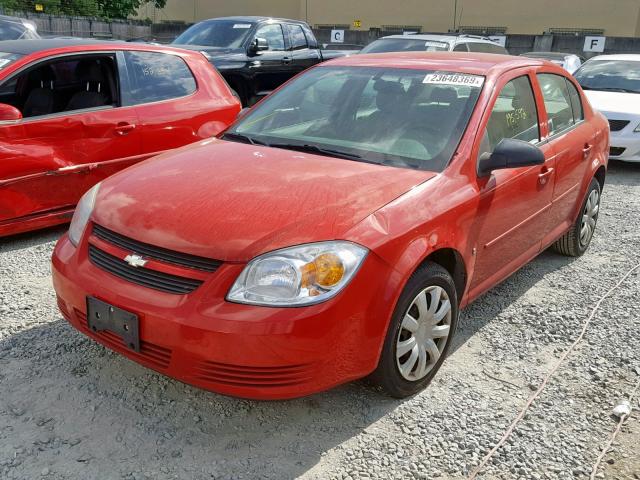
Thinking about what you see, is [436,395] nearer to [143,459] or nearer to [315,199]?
[315,199]

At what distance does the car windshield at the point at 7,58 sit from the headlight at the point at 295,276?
3471 millimetres

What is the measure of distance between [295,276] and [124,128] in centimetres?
326

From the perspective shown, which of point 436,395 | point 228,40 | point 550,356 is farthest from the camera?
point 228,40

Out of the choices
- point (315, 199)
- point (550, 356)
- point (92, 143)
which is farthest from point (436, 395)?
point (92, 143)

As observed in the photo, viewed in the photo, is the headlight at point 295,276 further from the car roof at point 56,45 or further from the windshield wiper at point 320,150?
the car roof at point 56,45

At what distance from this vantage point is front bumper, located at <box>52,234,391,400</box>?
8.01ft

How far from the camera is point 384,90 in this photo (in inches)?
147

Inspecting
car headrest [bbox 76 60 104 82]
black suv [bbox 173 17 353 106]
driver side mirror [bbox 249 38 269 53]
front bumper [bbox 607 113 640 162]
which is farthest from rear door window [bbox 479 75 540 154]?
driver side mirror [bbox 249 38 269 53]

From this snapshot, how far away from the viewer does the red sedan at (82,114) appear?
4668mm

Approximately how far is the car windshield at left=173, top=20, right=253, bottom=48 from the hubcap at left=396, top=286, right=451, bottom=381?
25.8 ft

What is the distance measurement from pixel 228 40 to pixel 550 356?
26.2 ft

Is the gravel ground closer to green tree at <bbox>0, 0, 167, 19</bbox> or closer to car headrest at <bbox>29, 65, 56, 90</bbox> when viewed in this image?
car headrest at <bbox>29, 65, 56, 90</bbox>

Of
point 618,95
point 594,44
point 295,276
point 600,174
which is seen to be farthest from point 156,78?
point 594,44

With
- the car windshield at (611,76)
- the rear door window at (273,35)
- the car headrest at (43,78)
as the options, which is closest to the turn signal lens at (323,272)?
the car headrest at (43,78)
